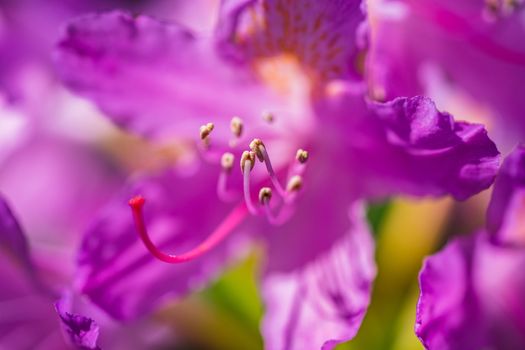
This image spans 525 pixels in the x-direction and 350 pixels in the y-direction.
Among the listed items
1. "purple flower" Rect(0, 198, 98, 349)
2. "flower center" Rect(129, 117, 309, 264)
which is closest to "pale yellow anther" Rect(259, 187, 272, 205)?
"flower center" Rect(129, 117, 309, 264)

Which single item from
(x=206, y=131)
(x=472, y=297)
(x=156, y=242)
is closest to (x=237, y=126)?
(x=206, y=131)

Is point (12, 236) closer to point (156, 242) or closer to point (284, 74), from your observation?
point (156, 242)

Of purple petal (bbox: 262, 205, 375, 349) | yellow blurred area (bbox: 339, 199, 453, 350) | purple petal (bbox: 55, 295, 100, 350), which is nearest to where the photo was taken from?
purple petal (bbox: 55, 295, 100, 350)

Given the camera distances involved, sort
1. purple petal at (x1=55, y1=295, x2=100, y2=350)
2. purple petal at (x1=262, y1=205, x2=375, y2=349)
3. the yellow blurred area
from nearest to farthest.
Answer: purple petal at (x1=55, y1=295, x2=100, y2=350), purple petal at (x1=262, y1=205, x2=375, y2=349), the yellow blurred area

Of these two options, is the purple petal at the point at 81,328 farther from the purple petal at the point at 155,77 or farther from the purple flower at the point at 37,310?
the purple petal at the point at 155,77

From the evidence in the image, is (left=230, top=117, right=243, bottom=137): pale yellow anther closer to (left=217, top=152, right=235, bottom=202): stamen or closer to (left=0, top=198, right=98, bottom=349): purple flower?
(left=217, top=152, right=235, bottom=202): stamen

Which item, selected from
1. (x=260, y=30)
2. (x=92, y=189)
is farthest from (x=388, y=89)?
(x=92, y=189)

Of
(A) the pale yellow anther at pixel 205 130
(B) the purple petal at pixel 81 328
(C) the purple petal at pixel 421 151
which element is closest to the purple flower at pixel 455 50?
(C) the purple petal at pixel 421 151
